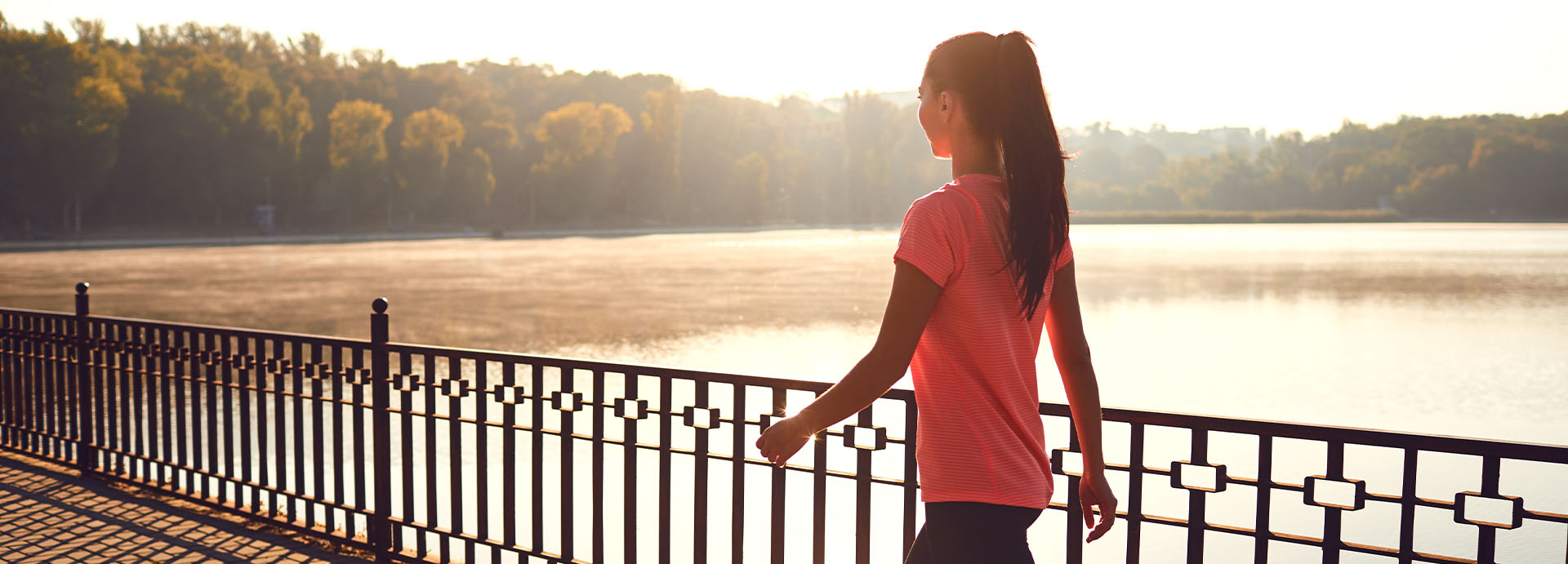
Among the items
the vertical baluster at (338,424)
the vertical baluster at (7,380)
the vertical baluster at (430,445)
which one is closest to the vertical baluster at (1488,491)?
the vertical baluster at (430,445)

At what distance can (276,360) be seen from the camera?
209 inches

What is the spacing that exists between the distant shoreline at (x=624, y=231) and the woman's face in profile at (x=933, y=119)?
384 millimetres

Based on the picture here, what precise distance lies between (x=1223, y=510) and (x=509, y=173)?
99.0 metres

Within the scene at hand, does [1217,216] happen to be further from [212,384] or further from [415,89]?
[212,384]

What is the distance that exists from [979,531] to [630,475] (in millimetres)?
2276

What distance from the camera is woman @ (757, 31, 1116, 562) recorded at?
1.94m

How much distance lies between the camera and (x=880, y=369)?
1.94 m

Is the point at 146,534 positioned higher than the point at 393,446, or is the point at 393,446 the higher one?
the point at 146,534

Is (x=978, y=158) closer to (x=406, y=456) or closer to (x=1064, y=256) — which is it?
(x=1064, y=256)

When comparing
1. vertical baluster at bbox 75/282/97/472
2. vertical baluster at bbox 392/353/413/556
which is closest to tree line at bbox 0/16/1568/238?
vertical baluster at bbox 392/353/413/556

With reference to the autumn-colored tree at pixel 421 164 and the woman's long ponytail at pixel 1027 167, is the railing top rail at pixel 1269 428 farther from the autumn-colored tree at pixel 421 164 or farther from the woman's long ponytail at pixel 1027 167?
the autumn-colored tree at pixel 421 164

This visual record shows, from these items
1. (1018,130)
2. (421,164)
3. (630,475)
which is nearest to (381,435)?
(630,475)

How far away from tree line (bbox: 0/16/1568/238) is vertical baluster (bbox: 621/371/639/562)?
82.1 inches

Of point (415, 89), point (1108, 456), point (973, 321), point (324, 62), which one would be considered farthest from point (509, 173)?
point (973, 321)
